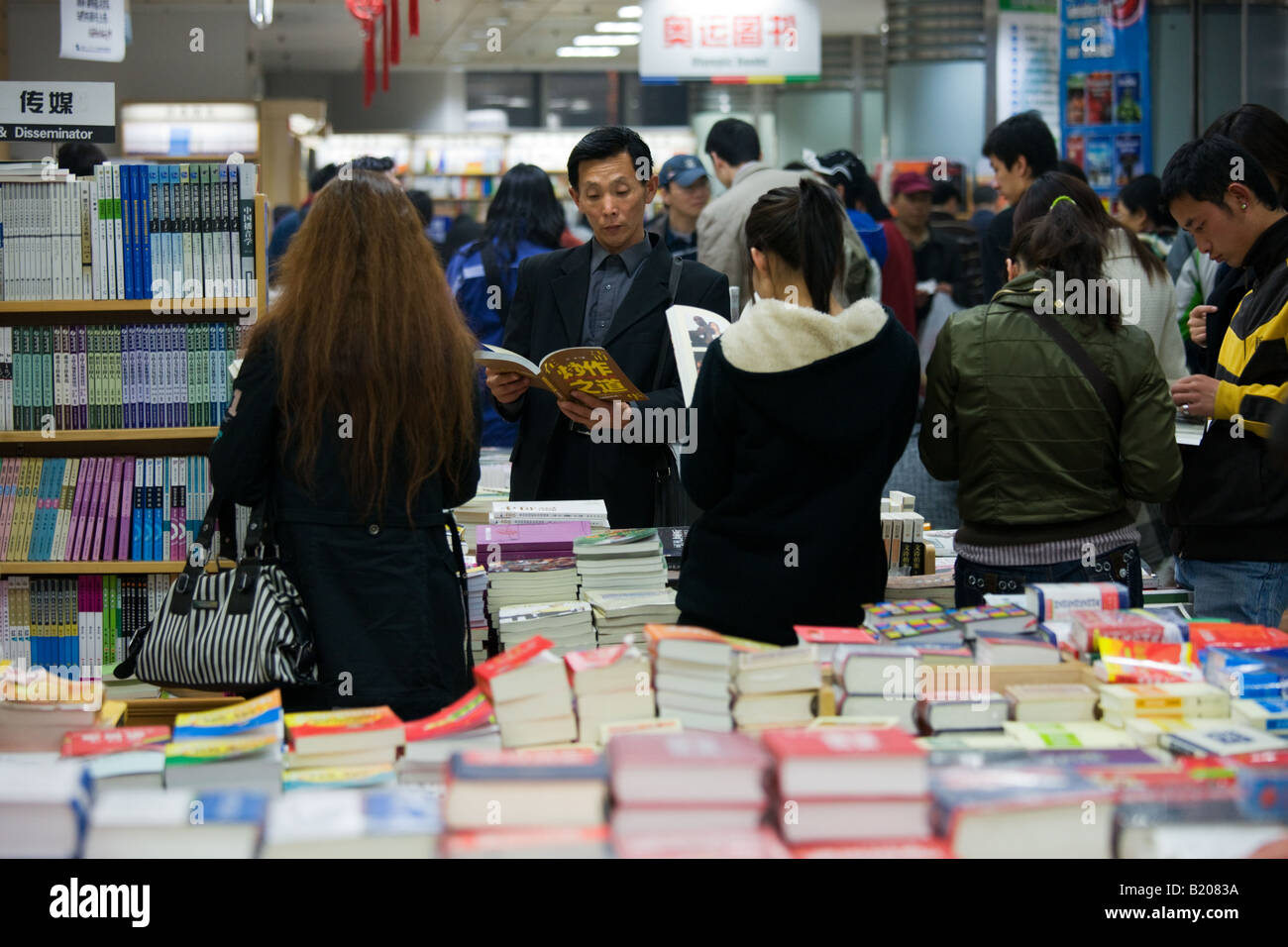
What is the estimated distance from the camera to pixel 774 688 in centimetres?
197

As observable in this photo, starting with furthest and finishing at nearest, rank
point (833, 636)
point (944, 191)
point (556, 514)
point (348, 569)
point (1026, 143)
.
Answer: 1. point (944, 191)
2. point (1026, 143)
3. point (556, 514)
4. point (348, 569)
5. point (833, 636)

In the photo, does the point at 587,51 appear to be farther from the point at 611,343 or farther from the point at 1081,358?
the point at 1081,358

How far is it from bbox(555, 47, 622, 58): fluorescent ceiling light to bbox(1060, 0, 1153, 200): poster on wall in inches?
352

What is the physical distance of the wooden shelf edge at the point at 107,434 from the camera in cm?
365

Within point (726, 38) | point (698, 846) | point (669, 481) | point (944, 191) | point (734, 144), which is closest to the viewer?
point (698, 846)

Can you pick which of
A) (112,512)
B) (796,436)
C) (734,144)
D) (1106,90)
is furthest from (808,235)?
(1106,90)

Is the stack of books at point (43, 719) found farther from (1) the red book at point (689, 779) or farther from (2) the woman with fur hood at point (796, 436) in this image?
(2) the woman with fur hood at point (796, 436)

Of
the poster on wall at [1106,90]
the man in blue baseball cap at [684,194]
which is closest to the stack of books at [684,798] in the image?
the man in blue baseball cap at [684,194]

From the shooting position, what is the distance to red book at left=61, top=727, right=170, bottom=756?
6.00 feet

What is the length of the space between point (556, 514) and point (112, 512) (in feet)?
4.46

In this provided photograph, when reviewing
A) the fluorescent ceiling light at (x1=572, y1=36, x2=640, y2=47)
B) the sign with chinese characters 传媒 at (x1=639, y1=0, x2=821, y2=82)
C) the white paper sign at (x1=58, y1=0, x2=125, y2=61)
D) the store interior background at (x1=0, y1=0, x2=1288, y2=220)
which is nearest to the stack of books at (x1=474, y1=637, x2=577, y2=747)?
the white paper sign at (x1=58, y1=0, x2=125, y2=61)

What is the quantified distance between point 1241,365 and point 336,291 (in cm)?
197

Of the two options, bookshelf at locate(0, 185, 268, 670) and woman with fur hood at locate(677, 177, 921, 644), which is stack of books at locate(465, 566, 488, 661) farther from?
bookshelf at locate(0, 185, 268, 670)

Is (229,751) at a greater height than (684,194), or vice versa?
(684,194)
